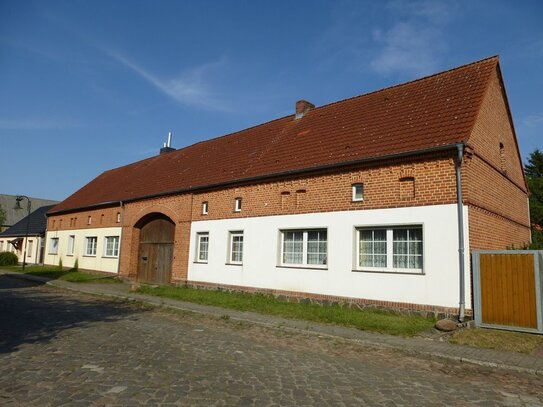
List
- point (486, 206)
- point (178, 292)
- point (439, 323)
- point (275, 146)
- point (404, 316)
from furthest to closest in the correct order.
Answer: point (275, 146)
point (178, 292)
point (486, 206)
point (404, 316)
point (439, 323)

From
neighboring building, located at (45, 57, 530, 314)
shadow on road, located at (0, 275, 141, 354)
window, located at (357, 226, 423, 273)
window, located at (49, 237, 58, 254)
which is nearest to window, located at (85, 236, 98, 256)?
window, located at (49, 237, 58, 254)

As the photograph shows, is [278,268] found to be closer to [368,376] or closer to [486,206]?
[486,206]

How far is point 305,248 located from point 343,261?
1.69 metres

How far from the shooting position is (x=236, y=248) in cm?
1630

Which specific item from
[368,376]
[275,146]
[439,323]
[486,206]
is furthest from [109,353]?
[275,146]

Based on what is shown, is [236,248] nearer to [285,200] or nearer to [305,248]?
[285,200]

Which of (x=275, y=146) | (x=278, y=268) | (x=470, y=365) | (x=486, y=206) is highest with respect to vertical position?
(x=275, y=146)

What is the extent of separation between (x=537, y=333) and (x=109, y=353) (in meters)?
8.92

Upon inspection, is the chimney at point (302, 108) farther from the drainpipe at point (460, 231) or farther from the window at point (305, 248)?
the drainpipe at point (460, 231)

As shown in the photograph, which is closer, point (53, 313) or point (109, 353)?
point (109, 353)

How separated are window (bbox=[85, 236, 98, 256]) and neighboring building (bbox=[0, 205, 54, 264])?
8.41 m

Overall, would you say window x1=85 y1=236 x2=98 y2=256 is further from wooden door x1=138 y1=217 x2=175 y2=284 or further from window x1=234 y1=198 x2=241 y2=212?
window x1=234 y1=198 x2=241 y2=212

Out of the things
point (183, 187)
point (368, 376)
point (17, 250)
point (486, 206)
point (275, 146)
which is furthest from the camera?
point (17, 250)

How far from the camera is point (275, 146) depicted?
17.2 meters
